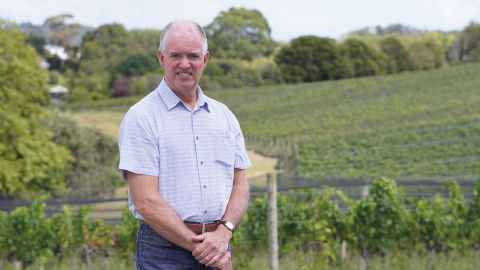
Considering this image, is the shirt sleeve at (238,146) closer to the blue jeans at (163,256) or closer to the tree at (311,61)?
the blue jeans at (163,256)

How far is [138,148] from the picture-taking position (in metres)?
3.42

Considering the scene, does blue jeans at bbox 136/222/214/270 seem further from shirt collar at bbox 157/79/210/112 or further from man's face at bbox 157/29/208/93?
man's face at bbox 157/29/208/93

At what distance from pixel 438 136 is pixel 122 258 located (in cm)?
3287

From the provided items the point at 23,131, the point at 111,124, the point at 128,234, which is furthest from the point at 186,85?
the point at 111,124

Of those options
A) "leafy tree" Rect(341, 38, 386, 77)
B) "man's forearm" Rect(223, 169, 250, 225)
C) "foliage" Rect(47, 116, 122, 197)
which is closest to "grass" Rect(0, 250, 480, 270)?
"man's forearm" Rect(223, 169, 250, 225)

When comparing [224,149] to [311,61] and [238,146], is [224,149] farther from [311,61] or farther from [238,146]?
[311,61]

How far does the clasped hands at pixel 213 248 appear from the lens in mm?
3428

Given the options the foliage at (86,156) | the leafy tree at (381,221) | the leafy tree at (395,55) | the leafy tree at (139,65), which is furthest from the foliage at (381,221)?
the leafy tree at (395,55)

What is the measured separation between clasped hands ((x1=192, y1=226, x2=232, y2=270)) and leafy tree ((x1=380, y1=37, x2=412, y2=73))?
65170mm

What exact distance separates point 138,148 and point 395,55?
67.2m

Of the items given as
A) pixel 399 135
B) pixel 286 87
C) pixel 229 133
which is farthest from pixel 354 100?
pixel 229 133

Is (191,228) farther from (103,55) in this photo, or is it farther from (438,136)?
(103,55)

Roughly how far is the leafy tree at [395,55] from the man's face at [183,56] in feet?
214

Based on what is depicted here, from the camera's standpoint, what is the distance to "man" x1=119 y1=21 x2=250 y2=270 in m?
3.42
